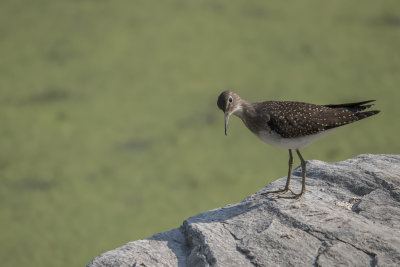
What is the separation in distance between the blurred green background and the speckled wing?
1.47 metres

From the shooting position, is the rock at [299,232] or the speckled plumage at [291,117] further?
the speckled plumage at [291,117]

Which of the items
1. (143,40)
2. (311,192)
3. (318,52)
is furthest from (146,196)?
(318,52)

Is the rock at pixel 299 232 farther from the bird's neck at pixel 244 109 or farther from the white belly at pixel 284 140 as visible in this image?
the bird's neck at pixel 244 109

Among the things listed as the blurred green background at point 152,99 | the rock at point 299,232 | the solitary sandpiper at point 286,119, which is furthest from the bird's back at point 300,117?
the blurred green background at point 152,99

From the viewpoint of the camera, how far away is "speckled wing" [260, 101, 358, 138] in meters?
2.17

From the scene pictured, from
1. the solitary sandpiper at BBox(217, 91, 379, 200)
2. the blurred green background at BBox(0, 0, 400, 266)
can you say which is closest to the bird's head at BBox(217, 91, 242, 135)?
the solitary sandpiper at BBox(217, 91, 379, 200)

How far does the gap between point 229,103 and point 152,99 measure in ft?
7.74

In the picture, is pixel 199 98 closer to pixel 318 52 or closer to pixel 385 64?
pixel 318 52

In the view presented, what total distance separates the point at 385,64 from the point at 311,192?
2.93 m

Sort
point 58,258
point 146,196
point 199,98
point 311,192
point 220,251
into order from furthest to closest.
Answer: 1. point 199,98
2. point 146,196
3. point 58,258
4. point 311,192
5. point 220,251

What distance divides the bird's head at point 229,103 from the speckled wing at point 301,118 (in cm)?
11

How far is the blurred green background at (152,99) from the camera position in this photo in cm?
356

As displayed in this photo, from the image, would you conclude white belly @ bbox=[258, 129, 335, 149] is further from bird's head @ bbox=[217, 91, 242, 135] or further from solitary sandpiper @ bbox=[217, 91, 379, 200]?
bird's head @ bbox=[217, 91, 242, 135]

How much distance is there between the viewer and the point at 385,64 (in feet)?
15.6
